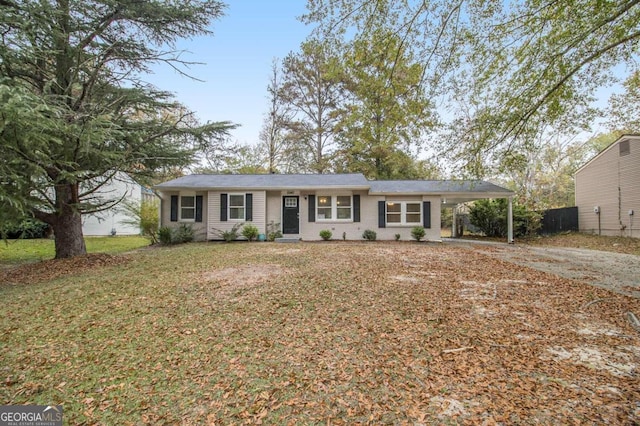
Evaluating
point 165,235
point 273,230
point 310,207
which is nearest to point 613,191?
point 310,207

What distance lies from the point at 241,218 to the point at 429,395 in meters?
12.0

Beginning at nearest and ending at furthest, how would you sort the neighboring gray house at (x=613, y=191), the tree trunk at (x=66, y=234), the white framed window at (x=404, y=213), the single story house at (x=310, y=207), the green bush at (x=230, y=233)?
the tree trunk at (x=66, y=234) → the neighboring gray house at (x=613, y=191) → the green bush at (x=230, y=233) → the single story house at (x=310, y=207) → the white framed window at (x=404, y=213)

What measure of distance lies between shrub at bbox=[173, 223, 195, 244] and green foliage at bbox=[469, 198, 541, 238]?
49.4 ft

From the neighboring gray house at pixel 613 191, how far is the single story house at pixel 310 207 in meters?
4.87

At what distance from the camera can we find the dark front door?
537 inches

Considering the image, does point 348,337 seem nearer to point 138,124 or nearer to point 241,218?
point 138,124

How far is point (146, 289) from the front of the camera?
17.3ft

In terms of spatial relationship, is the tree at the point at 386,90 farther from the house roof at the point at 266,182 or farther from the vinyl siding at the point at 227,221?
the vinyl siding at the point at 227,221

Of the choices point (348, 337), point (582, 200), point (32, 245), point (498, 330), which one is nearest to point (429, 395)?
point (348, 337)

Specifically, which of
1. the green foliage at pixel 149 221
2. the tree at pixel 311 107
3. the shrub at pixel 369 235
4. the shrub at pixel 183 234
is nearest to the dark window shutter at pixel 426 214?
the shrub at pixel 369 235

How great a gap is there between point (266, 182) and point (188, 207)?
12.6 ft

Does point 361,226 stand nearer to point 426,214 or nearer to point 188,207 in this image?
point 426,214

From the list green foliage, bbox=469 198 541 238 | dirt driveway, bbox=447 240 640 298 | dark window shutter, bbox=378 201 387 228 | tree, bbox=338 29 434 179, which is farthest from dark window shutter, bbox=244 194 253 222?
green foliage, bbox=469 198 541 238

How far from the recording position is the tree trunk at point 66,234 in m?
8.09
